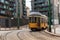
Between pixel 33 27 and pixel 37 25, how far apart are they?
2.39 feet

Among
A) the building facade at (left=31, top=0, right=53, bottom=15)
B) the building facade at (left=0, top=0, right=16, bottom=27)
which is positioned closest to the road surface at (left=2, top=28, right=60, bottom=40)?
Answer: the building facade at (left=0, top=0, right=16, bottom=27)

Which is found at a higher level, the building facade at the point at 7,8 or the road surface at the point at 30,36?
the building facade at the point at 7,8

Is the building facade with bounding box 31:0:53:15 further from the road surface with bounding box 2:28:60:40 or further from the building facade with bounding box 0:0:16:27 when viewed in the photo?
the road surface with bounding box 2:28:60:40

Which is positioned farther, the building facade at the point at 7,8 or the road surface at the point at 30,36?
the building facade at the point at 7,8

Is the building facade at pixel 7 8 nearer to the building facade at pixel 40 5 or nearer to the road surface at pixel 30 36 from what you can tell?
the building facade at pixel 40 5

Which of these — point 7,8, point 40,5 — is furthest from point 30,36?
point 40,5

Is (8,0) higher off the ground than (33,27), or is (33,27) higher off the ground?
(8,0)

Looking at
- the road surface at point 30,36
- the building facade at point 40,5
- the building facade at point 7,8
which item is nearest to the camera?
the road surface at point 30,36

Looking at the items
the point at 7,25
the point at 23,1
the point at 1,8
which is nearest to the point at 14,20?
the point at 7,25

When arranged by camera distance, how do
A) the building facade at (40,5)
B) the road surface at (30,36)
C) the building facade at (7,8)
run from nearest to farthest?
1. the road surface at (30,36)
2. the building facade at (7,8)
3. the building facade at (40,5)

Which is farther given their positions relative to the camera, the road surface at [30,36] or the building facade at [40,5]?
the building facade at [40,5]

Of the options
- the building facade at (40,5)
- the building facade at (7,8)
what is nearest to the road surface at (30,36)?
the building facade at (7,8)

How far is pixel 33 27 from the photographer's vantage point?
113ft

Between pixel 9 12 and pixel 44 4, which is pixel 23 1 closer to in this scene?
pixel 44 4
